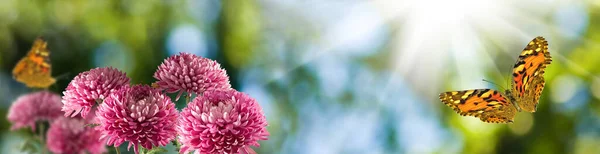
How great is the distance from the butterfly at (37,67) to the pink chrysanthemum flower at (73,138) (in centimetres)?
36

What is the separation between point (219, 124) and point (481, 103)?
58 cm

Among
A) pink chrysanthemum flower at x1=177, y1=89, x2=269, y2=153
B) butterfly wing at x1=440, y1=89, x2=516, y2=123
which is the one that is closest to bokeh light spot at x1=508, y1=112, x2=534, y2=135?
butterfly wing at x1=440, y1=89, x2=516, y2=123

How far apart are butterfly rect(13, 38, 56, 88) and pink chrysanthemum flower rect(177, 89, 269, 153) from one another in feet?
2.97

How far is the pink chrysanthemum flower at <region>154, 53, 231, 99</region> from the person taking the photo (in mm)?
600

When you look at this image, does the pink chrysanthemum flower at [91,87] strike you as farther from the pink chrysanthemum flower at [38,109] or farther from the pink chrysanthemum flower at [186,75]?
the pink chrysanthemum flower at [38,109]

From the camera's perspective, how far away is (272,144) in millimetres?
1461

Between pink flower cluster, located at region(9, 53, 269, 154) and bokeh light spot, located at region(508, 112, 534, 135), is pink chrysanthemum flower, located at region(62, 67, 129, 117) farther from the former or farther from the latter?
bokeh light spot, located at region(508, 112, 534, 135)

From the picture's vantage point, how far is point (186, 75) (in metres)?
0.60

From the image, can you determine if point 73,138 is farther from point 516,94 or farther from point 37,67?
point 516,94

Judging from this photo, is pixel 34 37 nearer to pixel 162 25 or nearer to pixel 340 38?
pixel 162 25

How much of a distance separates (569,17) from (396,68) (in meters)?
0.41

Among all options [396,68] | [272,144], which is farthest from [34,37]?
[396,68]

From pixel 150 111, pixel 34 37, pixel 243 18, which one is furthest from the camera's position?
pixel 34 37

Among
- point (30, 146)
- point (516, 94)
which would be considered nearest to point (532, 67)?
point (516, 94)
